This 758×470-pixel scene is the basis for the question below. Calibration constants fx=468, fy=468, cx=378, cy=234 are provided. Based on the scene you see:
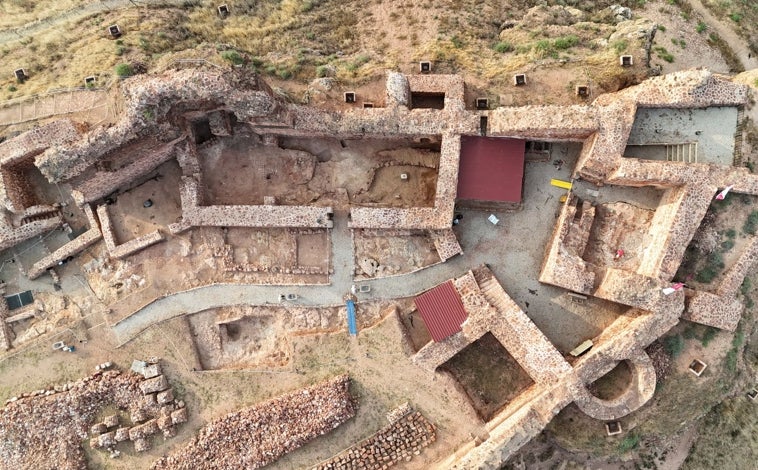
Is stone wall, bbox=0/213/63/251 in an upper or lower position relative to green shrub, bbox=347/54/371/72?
lower

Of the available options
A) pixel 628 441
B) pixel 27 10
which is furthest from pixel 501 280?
pixel 27 10

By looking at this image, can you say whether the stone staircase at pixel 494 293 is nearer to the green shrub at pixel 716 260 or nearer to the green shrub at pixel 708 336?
the green shrub at pixel 708 336

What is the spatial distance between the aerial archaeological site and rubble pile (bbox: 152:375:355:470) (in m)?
0.09

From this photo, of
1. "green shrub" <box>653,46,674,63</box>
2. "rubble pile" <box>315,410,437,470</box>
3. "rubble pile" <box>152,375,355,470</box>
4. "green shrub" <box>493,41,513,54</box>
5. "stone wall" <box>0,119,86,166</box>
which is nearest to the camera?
"rubble pile" <box>152,375,355,470</box>

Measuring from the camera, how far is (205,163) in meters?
21.9

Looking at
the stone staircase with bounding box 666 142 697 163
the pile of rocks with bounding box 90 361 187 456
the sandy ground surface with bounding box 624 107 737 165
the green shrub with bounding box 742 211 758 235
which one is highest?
the sandy ground surface with bounding box 624 107 737 165

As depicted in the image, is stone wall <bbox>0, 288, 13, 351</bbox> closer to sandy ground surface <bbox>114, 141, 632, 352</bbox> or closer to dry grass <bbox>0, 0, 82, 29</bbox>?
sandy ground surface <bbox>114, 141, 632, 352</bbox>

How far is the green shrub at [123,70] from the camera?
20.4 meters

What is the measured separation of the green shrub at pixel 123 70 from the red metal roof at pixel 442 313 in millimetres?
16026

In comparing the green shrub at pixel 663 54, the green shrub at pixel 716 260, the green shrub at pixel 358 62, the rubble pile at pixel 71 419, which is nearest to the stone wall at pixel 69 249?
the rubble pile at pixel 71 419

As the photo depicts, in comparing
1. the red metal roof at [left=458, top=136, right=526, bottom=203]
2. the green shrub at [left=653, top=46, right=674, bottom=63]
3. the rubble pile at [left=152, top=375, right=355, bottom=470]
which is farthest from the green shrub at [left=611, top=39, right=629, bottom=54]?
the rubble pile at [left=152, top=375, right=355, bottom=470]

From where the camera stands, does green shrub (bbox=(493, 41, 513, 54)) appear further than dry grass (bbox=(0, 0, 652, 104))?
Yes

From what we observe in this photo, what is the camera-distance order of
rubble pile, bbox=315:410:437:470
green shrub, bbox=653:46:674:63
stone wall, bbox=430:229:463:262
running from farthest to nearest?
green shrub, bbox=653:46:674:63 → stone wall, bbox=430:229:463:262 → rubble pile, bbox=315:410:437:470

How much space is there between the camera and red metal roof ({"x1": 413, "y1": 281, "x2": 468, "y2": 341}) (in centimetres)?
1981
